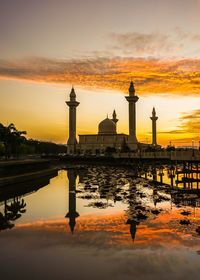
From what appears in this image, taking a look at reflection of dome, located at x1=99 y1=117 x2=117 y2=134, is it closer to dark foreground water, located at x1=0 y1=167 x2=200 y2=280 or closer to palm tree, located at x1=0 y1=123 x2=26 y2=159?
palm tree, located at x1=0 y1=123 x2=26 y2=159

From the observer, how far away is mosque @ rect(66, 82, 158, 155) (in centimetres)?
11194

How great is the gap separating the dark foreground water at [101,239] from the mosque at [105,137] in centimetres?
8973

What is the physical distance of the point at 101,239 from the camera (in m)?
13.4

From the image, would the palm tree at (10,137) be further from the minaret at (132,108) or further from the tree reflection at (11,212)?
the minaret at (132,108)

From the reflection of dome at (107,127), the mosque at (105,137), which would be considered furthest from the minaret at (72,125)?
the reflection of dome at (107,127)

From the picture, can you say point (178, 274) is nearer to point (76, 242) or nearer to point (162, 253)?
point (162, 253)

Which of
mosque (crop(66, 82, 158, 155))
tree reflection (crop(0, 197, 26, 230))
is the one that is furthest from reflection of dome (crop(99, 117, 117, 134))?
tree reflection (crop(0, 197, 26, 230))

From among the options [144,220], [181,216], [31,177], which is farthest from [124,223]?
[31,177]

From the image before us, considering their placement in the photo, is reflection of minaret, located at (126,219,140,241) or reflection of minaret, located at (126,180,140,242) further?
reflection of minaret, located at (126,180,140,242)

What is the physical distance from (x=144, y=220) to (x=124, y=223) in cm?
119

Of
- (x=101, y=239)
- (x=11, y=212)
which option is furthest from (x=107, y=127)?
(x=101, y=239)

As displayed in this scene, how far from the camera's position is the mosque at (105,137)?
11194cm

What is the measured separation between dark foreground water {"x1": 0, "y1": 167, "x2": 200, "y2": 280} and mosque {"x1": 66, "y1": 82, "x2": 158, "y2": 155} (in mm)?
89733

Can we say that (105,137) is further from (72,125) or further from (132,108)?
(132,108)
